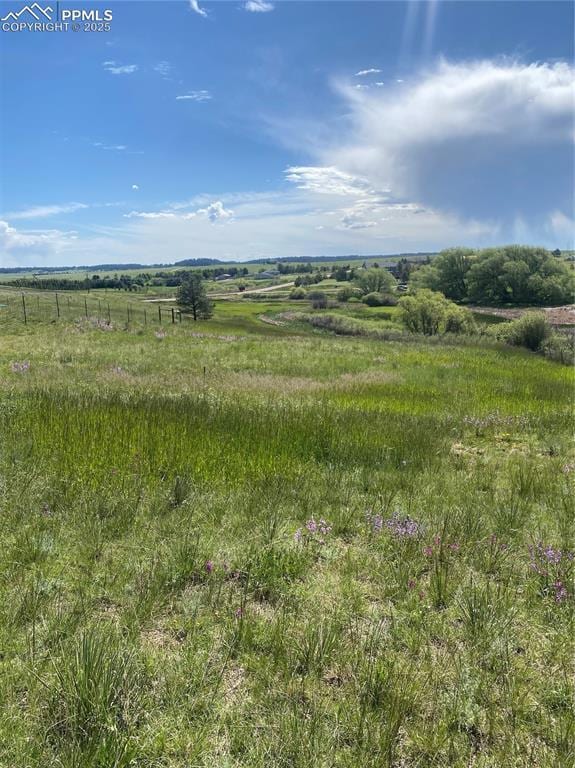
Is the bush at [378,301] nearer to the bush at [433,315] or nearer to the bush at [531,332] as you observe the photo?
A: the bush at [433,315]

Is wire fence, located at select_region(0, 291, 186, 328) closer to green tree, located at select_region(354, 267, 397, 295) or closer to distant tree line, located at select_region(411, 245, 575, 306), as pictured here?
distant tree line, located at select_region(411, 245, 575, 306)

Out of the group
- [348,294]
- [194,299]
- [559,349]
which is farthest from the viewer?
[348,294]

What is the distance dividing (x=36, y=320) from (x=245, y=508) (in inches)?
1526

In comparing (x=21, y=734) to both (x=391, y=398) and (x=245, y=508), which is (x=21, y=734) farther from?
(x=391, y=398)

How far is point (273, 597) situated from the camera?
358cm

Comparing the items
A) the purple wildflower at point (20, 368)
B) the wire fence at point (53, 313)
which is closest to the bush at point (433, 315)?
the wire fence at point (53, 313)

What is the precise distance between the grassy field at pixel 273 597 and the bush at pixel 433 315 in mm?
49437

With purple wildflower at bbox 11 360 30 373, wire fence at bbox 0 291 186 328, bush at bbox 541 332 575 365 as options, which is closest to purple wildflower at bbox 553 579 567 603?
purple wildflower at bbox 11 360 30 373

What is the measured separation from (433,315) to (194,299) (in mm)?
37663

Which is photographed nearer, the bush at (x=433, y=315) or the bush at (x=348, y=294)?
the bush at (x=433, y=315)

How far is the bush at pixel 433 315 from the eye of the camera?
54.7 meters

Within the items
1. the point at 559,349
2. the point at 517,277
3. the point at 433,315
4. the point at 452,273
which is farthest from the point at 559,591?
the point at 452,273

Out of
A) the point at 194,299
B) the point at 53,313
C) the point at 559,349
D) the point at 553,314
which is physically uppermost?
the point at 194,299

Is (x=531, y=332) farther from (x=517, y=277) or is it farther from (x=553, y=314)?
(x=517, y=277)
